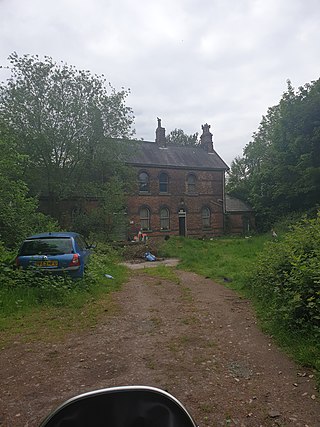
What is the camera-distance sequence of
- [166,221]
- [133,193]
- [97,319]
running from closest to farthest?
[97,319]
[133,193]
[166,221]

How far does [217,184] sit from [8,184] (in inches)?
1019

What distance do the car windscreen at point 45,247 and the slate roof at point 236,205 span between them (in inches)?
1106

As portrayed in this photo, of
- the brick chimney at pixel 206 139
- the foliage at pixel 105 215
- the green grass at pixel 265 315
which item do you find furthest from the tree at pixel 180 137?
the green grass at pixel 265 315

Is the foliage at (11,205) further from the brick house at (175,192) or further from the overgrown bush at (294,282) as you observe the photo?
the brick house at (175,192)

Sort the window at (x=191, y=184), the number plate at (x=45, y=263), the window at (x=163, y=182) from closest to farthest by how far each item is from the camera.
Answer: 1. the number plate at (x=45, y=263)
2. the window at (x=163, y=182)
3. the window at (x=191, y=184)

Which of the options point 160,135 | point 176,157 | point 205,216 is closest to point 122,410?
point 205,216

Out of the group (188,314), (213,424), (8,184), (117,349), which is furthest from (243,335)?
(8,184)

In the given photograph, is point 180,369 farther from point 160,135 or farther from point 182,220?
point 160,135

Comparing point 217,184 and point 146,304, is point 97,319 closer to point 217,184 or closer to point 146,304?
point 146,304

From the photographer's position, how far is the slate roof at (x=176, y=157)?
31.6 m

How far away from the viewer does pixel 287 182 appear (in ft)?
91.0

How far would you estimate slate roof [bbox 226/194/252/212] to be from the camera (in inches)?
1388

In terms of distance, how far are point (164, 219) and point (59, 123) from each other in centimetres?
1415

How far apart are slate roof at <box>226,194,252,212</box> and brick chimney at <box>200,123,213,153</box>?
20.7ft
